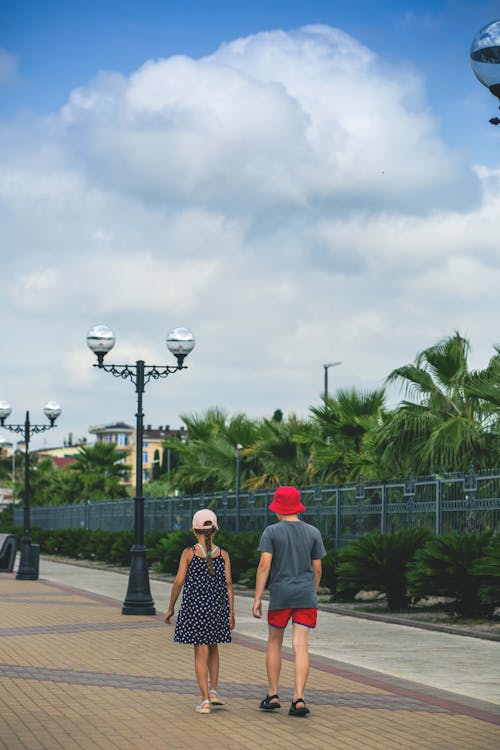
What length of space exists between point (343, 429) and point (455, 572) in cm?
1237

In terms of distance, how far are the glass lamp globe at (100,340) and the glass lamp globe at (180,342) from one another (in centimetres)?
114

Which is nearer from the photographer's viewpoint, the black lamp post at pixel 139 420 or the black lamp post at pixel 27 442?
the black lamp post at pixel 139 420

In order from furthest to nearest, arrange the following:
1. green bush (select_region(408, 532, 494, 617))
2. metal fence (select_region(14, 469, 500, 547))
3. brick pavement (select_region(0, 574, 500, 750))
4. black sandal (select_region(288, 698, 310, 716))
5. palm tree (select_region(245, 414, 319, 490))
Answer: palm tree (select_region(245, 414, 319, 490)) → metal fence (select_region(14, 469, 500, 547)) → green bush (select_region(408, 532, 494, 617)) → black sandal (select_region(288, 698, 310, 716)) → brick pavement (select_region(0, 574, 500, 750))

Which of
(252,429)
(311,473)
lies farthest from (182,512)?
(311,473)

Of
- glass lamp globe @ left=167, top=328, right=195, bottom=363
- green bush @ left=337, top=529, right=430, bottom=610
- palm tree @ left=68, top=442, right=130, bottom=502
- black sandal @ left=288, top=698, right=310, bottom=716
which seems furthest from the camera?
palm tree @ left=68, top=442, right=130, bottom=502

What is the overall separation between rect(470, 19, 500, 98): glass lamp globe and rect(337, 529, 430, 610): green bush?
12110 mm

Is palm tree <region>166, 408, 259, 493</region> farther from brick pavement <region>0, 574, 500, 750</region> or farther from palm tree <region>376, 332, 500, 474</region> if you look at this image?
brick pavement <region>0, 574, 500, 750</region>

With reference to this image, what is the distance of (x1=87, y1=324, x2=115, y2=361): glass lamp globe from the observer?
21.2 m

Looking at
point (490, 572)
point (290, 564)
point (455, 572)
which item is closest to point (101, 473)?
point (455, 572)

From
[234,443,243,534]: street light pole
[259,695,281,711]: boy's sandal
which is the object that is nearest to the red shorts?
[259,695,281,711]: boy's sandal

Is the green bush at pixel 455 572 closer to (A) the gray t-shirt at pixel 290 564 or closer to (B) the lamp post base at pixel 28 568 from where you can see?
(A) the gray t-shirt at pixel 290 564

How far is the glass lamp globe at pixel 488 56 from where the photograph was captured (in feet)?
28.0

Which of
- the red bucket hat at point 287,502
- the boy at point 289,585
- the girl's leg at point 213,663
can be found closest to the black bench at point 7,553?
the girl's leg at point 213,663

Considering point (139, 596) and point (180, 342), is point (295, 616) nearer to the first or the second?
point (139, 596)
